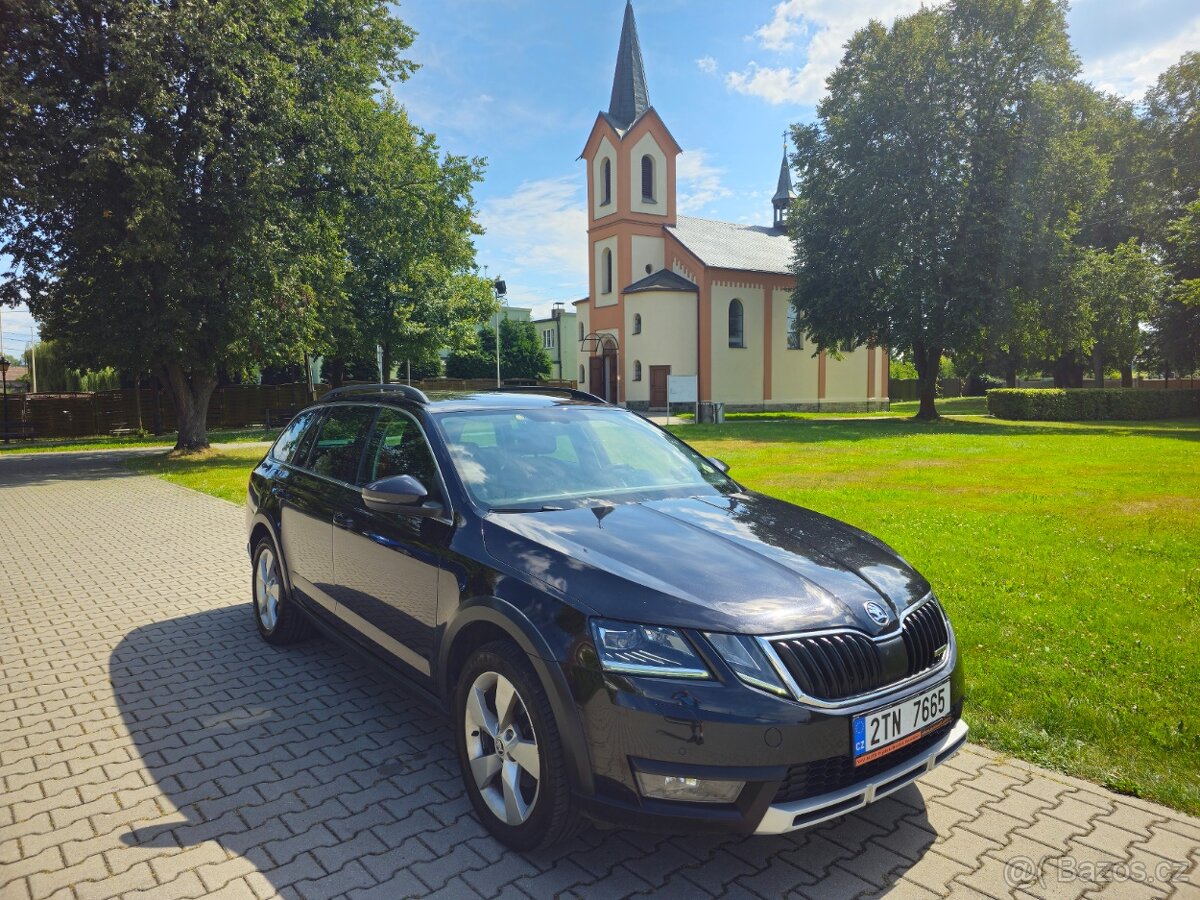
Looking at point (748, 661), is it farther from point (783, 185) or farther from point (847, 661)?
point (783, 185)

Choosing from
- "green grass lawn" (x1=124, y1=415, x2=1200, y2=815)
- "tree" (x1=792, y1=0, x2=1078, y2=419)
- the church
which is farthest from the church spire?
"green grass lawn" (x1=124, y1=415, x2=1200, y2=815)

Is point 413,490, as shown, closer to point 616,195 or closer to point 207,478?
point 207,478

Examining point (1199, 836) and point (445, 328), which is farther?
point (445, 328)

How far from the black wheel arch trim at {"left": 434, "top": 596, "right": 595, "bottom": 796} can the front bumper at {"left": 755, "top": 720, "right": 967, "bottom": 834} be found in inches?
23.7

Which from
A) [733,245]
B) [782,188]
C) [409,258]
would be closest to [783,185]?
[782,188]

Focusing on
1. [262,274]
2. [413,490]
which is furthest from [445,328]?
[413,490]

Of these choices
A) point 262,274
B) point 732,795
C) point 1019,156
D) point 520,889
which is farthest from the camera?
point 1019,156

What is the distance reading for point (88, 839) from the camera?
9.94 feet

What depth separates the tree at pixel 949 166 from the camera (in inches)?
1196

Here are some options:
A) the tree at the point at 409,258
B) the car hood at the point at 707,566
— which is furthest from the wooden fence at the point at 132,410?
the car hood at the point at 707,566

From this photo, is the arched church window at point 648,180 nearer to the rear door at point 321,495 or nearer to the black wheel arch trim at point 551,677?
the rear door at point 321,495

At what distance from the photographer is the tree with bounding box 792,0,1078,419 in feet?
99.7

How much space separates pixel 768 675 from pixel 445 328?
31743 mm

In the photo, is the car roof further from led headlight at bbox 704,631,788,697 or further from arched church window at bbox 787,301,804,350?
arched church window at bbox 787,301,804,350
